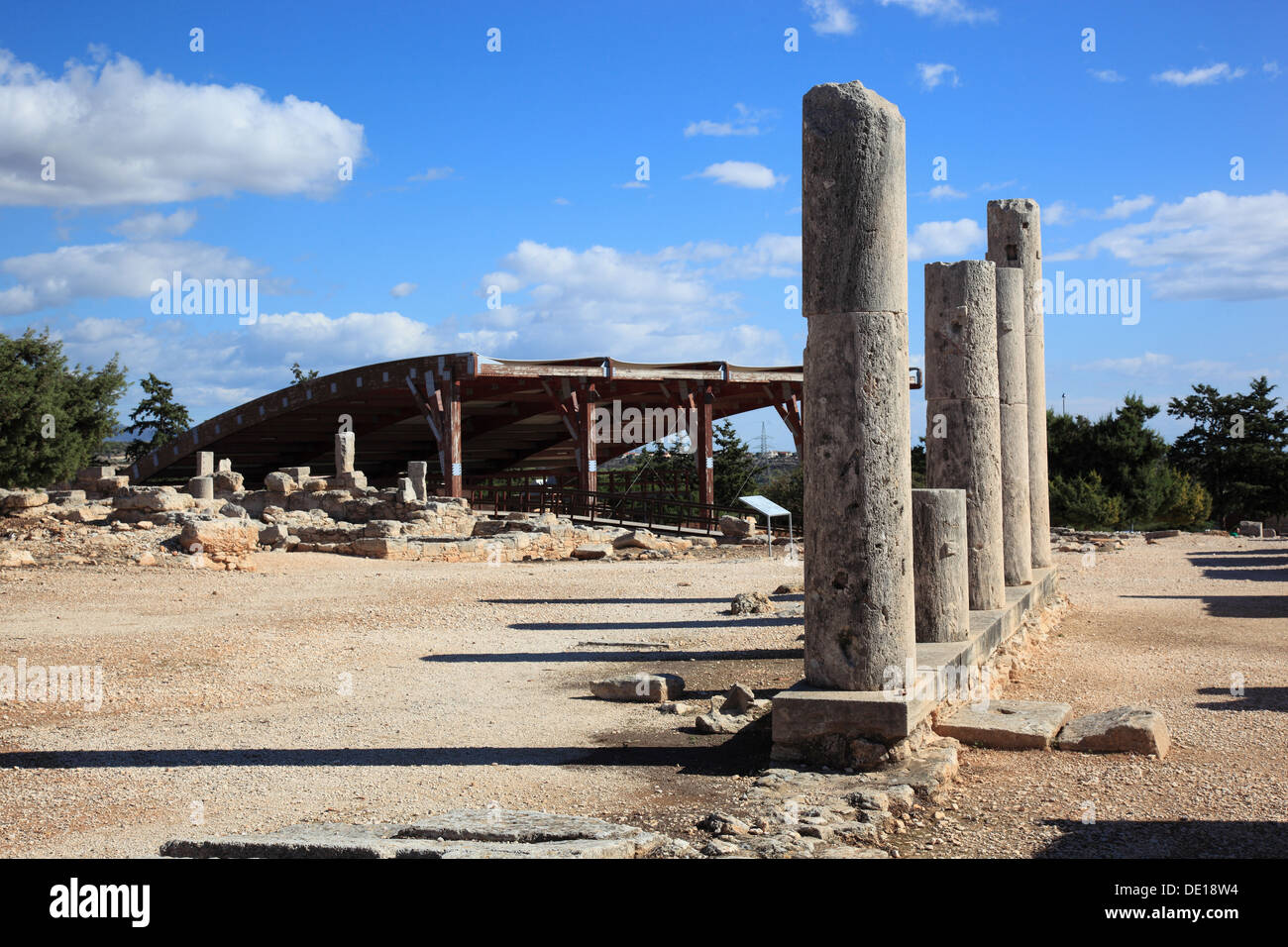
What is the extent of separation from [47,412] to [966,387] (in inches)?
1247

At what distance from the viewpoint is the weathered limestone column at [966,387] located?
34.6 ft

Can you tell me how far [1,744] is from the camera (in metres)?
7.18

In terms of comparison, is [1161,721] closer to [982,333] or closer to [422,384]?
[982,333]

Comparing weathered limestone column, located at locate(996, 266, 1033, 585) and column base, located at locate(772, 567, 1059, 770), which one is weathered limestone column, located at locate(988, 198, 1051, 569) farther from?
column base, located at locate(772, 567, 1059, 770)

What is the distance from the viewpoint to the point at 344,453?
2569 cm

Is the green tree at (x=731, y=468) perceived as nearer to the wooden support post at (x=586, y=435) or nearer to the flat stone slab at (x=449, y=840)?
the wooden support post at (x=586, y=435)

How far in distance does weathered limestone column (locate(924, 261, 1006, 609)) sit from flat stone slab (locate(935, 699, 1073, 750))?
3.26 metres

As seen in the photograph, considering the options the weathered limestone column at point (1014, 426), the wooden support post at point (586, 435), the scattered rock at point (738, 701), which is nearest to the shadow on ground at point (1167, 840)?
the scattered rock at point (738, 701)

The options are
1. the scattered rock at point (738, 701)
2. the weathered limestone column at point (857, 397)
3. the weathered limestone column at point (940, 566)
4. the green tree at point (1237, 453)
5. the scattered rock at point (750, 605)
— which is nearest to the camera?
the weathered limestone column at point (857, 397)

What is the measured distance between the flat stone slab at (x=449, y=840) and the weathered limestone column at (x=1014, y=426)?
27.0 ft

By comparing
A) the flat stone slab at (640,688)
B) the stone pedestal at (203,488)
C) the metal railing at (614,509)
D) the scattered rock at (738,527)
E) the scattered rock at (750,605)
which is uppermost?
the stone pedestal at (203,488)

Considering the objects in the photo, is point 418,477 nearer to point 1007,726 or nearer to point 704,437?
point 704,437

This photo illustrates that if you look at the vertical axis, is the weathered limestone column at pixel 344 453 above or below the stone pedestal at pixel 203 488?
above
